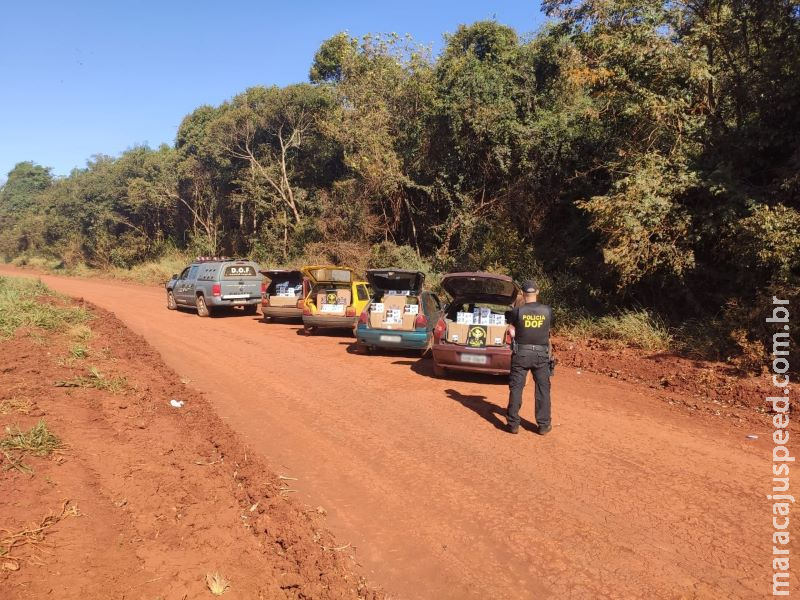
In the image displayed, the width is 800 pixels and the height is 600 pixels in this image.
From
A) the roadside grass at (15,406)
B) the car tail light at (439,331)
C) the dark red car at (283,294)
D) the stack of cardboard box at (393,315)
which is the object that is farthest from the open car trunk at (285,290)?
the roadside grass at (15,406)

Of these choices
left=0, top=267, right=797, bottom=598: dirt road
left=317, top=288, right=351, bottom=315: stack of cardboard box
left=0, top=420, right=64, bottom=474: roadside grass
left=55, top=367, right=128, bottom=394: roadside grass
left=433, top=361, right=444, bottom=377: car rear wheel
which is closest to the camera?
left=0, top=267, right=797, bottom=598: dirt road

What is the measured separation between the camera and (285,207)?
29.7 m

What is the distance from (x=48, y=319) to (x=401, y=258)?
451 inches

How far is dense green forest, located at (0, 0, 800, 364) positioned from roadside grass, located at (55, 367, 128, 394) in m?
8.56

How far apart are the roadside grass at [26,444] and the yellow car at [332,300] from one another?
319 inches

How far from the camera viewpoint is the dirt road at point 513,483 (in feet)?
12.5

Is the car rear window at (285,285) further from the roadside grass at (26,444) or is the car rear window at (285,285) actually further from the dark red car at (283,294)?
the roadside grass at (26,444)

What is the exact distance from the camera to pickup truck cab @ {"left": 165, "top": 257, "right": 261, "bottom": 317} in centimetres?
1695

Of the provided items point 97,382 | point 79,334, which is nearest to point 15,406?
point 97,382

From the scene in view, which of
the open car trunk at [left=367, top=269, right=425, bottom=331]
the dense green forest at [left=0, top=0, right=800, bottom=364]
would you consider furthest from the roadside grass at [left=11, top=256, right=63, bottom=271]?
the open car trunk at [left=367, top=269, right=425, bottom=331]

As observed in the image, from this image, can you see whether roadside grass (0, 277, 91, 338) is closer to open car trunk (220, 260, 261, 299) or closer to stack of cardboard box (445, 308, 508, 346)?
open car trunk (220, 260, 261, 299)

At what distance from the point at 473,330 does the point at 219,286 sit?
33.9 ft

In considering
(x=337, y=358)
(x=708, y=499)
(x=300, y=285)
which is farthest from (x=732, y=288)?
(x=300, y=285)

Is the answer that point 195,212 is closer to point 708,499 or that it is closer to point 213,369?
point 213,369
